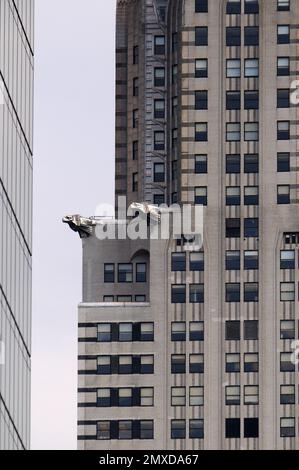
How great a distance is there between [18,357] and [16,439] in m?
5.09

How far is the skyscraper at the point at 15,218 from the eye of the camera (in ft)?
463

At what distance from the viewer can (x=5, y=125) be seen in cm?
14388

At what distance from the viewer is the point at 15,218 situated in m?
148

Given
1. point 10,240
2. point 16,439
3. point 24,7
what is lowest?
point 16,439

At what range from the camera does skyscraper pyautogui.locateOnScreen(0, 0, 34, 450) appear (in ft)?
463

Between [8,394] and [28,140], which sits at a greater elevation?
[28,140]

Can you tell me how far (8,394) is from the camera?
463ft
